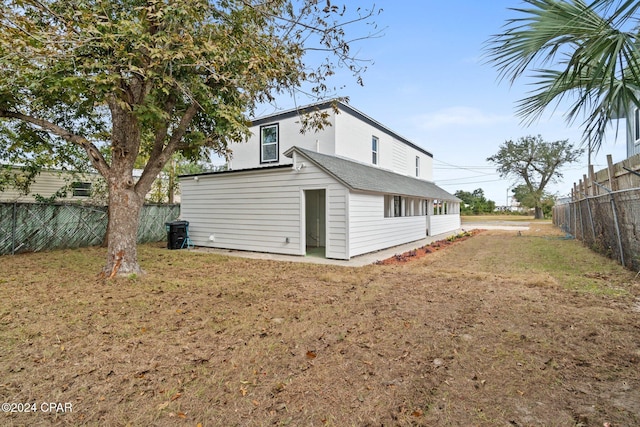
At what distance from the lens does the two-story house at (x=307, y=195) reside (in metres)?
9.22

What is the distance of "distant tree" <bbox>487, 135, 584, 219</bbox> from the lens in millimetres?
39438

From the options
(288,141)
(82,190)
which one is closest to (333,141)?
(288,141)

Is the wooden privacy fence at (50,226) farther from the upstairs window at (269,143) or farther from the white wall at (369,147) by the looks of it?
the white wall at (369,147)

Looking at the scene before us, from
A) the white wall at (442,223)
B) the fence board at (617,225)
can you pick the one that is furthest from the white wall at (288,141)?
the fence board at (617,225)

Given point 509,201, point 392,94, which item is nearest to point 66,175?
point 392,94

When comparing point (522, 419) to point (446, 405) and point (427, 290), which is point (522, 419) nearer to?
point (446, 405)

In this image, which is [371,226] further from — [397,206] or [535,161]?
[535,161]

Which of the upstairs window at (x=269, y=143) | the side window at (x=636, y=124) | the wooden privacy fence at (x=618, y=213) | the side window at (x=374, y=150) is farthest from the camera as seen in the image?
the side window at (x=374, y=150)

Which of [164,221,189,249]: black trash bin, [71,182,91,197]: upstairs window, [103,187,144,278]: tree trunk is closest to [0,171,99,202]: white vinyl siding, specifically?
[71,182,91,197]: upstairs window

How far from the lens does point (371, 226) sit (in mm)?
10086

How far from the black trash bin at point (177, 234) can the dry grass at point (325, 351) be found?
16.7 feet

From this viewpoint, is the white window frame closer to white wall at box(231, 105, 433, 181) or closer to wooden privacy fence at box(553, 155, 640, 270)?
white wall at box(231, 105, 433, 181)

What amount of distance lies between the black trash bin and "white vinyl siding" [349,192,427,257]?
6.47 metres

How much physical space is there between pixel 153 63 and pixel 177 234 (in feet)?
24.9
